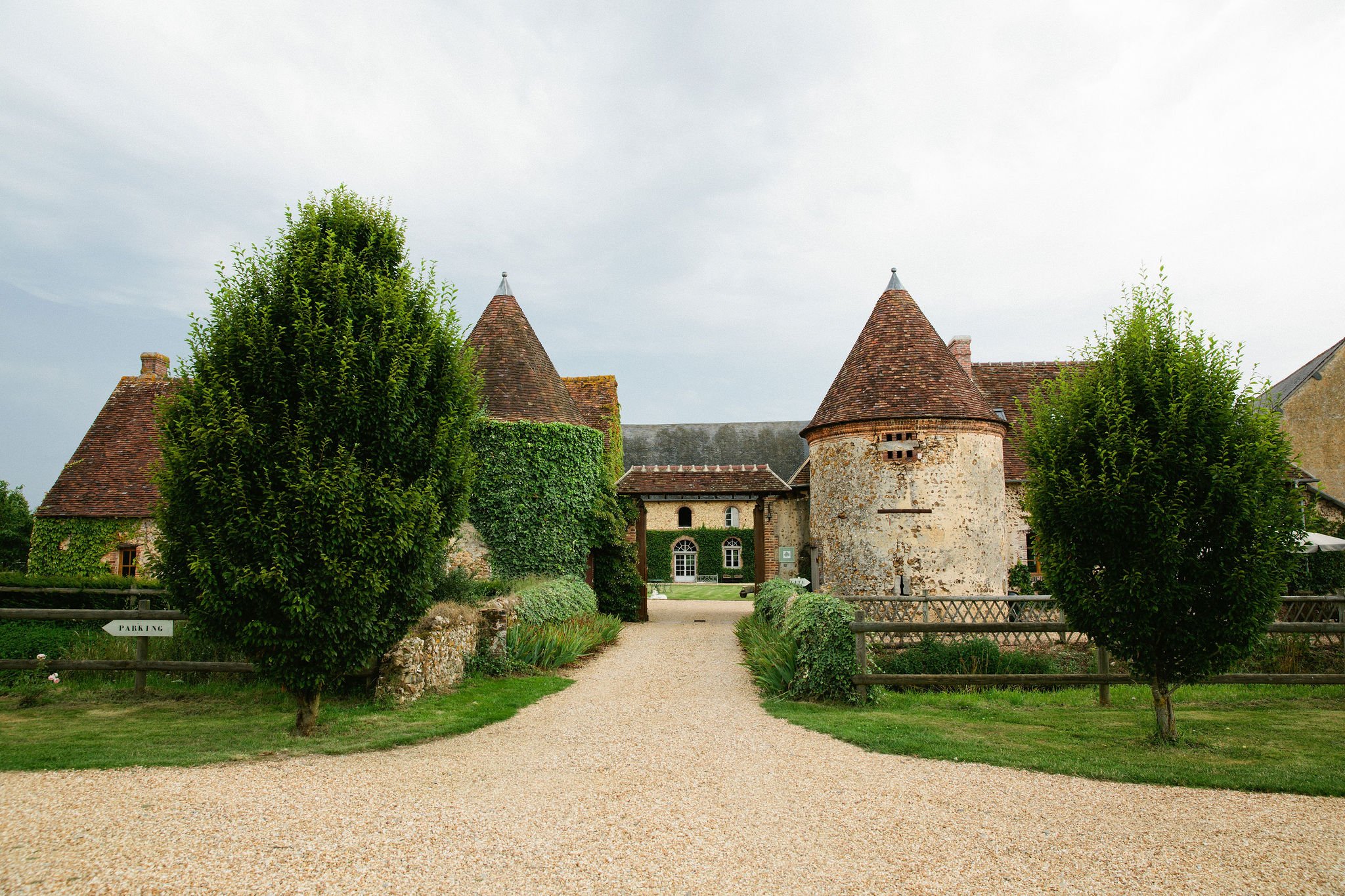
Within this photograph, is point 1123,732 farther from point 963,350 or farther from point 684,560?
point 684,560

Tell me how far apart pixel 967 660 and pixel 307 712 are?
344 inches

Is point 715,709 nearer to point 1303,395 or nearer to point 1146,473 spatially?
point 1146,473

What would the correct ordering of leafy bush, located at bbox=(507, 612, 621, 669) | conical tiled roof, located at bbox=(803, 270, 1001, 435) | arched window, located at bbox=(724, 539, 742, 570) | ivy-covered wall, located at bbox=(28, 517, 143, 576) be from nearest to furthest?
leafy bush, located at bbox=(507, 612, 621, 669)
conical tiled roof, located at bbox=(803, 270, 1001, 435)
ivy-covered wall, located at bbox=(28, 517, 143, 576)
arched window, located at bbox=(724, 539, 742, 570)

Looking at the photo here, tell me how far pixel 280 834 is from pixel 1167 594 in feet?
24.0

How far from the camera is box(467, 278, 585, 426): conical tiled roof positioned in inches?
642

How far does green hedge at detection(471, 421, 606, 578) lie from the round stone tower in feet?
18.2

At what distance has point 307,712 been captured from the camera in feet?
24.7

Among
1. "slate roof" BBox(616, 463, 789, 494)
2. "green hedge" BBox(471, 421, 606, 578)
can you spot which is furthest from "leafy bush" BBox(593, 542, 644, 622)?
"green hedge" BBox(471, 421, 606, 578)

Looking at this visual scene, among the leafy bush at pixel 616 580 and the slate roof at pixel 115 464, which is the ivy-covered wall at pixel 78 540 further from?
the leafy bush at pixel 616 580

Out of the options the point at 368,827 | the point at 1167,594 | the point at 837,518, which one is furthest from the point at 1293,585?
the point at 368,827

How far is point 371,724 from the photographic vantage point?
7.96m

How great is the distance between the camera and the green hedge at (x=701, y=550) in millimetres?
39094

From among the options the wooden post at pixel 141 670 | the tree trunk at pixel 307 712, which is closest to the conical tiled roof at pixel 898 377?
the tree trunk at pixel 307 712

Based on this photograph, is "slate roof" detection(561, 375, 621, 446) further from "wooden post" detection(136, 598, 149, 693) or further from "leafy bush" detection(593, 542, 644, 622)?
"wooden post" detection(136, 598, 149, 693)
